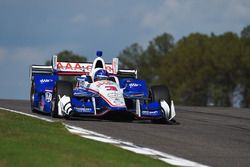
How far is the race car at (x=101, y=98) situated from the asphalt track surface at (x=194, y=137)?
0.36 metres

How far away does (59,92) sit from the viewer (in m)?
21.0

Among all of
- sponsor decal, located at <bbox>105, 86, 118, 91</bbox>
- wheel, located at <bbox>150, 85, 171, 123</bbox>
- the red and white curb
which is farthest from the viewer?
wheel, located at <bbox>150, 85, 171, 123</bbox>

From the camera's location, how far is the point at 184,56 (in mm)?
86500

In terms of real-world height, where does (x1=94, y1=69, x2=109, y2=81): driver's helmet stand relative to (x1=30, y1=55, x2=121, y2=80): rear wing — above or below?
below

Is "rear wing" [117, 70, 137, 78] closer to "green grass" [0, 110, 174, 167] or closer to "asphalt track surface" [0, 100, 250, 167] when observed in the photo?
"asphalt track surface" [0, 100, 250, 167]

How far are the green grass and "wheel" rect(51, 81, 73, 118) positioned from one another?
5857mm

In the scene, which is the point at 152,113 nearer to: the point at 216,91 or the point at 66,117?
the point at 66,117

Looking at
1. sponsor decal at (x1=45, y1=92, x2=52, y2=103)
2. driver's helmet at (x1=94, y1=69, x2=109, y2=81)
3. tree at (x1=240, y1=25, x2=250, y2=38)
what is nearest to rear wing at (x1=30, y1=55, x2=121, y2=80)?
sponsor decal at (x1=45, y1=92, x2=52, y2=103)

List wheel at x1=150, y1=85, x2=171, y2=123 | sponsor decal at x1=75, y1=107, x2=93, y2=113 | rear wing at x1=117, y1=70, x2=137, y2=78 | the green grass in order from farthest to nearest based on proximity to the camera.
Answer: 1. rear wing at x1=117, y1=70, x2=137, y2=78
2. wheel at x1=150, y1=85, x2=171, y2=123
3. sponsor decal at x1=75, y1=107, x2=93, y2=113
4. the green grass

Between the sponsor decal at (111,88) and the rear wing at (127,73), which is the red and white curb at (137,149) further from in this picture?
the rear wing at (127,73)

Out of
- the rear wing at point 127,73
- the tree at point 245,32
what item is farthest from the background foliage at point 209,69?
the rear wing at point 127,73

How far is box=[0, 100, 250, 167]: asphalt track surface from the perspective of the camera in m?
13.8

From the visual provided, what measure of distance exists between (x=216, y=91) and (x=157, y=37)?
75.9ft

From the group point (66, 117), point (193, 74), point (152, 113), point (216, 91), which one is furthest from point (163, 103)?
point (193, 74)
